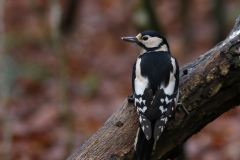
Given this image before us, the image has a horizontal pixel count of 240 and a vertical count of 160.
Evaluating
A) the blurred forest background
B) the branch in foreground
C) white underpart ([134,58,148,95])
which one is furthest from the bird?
the blurred forest background

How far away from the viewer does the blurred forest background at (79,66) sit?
495cm

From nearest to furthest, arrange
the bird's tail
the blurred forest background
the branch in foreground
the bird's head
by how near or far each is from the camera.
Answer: the bird's tail
the branch in foreground
the bird's head
the blurred forest background

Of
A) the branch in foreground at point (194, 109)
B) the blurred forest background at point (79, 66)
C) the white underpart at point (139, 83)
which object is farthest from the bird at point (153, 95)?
the blurred forest background at point (79, 66)

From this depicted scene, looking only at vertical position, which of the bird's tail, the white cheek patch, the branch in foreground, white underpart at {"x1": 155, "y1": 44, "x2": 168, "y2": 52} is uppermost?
the white cheek patch

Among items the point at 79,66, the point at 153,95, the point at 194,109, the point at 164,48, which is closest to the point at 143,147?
the point at 153,95

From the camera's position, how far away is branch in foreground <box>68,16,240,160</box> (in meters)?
2.72

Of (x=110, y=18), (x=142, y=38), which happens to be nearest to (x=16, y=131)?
(x=142, y=38)

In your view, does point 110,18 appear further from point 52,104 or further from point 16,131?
point 16,131

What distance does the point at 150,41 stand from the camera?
11.4 ft

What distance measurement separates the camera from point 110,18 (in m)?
12.0

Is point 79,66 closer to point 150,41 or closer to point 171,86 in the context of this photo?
point 150,41

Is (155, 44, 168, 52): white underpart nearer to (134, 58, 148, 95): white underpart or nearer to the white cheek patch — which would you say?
the white cheek patch

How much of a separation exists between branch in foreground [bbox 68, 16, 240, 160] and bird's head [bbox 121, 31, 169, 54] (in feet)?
2.30

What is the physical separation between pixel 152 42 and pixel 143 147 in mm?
1346
